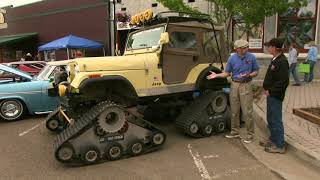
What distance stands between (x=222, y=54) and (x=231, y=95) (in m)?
1.43

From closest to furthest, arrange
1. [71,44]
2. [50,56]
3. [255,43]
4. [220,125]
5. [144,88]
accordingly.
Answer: [144,88], [220,125], [255,43], [71,44], [50,56]

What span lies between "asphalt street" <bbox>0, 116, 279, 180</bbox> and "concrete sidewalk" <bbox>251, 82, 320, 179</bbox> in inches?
29.0

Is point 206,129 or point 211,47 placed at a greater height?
point 211,47

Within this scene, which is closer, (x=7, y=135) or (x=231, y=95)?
(x=231, y=95)

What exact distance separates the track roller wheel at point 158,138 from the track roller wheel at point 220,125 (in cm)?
152

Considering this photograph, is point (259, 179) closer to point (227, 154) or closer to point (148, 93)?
point (227, 154)

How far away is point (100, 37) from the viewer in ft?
75.0

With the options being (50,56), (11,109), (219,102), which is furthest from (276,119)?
(50,56)

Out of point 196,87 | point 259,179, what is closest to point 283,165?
point 259,179

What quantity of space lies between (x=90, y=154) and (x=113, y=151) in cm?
41

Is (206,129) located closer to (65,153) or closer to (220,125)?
(220,125)

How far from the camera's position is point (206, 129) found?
7.46 m

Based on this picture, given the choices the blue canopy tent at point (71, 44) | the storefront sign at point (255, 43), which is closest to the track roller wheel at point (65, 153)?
the storefront sign at point (255, 43)

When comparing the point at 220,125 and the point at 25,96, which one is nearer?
the point at 220,125
